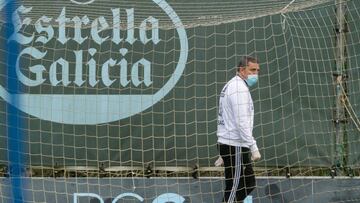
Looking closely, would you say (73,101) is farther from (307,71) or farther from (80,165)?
(307,71)

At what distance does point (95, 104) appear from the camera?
29.7ft

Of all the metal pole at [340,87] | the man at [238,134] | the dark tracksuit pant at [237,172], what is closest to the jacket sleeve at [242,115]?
the man at [238,134]

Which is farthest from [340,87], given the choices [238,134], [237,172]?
[237,172]

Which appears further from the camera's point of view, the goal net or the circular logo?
the circular logo

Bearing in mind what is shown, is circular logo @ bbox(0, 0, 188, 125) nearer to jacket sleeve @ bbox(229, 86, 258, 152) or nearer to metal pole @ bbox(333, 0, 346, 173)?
jacket sleeve @ bbox(229, 86, 258, 152)

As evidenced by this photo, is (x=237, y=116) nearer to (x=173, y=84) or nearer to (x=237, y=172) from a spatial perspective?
(x=237, y=172)

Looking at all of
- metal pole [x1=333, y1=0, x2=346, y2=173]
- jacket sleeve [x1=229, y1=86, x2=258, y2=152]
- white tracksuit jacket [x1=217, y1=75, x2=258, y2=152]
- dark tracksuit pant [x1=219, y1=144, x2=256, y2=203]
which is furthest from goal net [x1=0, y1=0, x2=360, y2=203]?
jacket sleeve [x1=229, y1=86, x2=258, y2=152]

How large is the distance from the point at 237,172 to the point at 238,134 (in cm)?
35

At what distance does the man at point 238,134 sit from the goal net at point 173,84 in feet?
3.12

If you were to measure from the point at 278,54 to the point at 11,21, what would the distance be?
3372mm

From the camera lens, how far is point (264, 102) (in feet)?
29.5

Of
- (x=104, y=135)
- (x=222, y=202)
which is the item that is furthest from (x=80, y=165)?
(x=222, y=202)

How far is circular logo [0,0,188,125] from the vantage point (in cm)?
902

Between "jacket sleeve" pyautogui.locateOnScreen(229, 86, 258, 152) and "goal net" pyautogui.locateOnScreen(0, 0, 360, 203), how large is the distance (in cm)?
120
